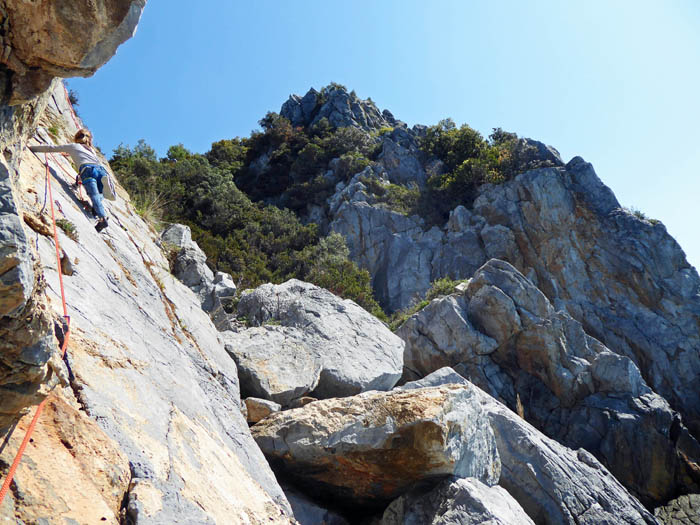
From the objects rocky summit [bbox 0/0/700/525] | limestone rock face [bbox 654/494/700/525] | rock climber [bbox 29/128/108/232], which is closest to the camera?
rocky summit [bbox 0/0/700/525]

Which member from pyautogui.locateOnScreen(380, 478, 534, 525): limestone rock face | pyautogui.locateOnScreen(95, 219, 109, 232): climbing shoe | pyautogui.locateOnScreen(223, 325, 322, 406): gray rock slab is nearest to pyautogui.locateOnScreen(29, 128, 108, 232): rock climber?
pyautogui.locateOnScreen(95, 219, 109, 232): climbing shoe

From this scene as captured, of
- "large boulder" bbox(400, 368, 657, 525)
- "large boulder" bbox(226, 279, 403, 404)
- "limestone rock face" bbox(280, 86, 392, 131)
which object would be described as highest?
"limestone rock face" bbox(280, 86, 392, 131)

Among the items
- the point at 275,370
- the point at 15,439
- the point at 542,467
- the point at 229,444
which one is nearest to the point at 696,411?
the point at 542,467

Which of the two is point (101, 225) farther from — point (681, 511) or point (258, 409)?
point (681, 511)

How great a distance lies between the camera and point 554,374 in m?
17.1

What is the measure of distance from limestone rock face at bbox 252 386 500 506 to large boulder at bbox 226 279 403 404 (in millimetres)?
1507

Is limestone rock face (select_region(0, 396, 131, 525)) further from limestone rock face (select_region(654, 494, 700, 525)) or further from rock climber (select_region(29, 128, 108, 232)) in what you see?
limestone rock face (select_region(654, 494, 700, 525))

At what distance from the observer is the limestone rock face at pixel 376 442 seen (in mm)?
6098

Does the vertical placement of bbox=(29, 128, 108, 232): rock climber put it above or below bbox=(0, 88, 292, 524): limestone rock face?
above

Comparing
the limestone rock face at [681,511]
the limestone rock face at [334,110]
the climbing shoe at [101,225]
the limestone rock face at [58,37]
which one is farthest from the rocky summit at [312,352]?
the limestone rock face at [334,110]

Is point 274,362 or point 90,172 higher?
point 90,172

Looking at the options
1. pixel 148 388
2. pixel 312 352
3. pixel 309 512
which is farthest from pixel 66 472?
pixel 312 352

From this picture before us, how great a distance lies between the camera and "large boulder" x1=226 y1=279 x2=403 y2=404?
335 inches

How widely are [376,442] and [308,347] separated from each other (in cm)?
374
